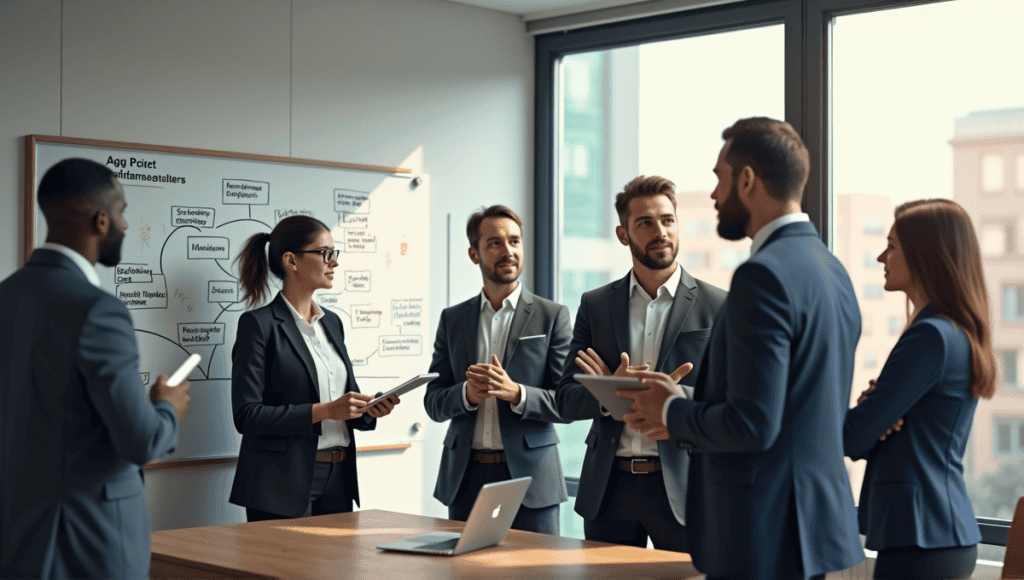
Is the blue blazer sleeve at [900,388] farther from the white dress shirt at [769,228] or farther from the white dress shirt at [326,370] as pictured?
the white dress shirt at [326,370]

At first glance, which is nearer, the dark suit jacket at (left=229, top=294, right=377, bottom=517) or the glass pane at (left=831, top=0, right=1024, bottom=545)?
the dark suit jacket at (left=229, top=294, right=377, bottom=517)

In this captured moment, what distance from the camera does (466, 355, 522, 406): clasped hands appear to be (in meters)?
3.77

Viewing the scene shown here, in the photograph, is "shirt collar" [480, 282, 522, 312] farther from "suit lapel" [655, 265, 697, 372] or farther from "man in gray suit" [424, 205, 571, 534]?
"suit lapel" [655, 265, 697, 372]

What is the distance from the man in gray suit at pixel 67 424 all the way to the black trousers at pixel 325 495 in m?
1.59

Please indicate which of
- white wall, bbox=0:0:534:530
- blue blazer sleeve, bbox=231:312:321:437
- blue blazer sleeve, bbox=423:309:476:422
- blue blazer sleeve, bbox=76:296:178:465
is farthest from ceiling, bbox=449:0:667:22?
blue blazer sleeve, bbox=76:296:178:465

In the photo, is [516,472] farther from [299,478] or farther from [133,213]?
[133,213]

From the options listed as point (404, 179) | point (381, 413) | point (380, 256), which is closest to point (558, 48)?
point (404, 179)

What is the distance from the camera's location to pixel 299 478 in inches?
154

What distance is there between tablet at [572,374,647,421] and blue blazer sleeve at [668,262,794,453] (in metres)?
0.32

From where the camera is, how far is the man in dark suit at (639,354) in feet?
11.2

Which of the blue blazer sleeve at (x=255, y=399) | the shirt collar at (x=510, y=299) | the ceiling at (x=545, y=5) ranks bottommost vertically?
the blue blazer sleeve at (x=255, y=399)

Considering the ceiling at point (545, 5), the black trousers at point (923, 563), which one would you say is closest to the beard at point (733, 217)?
the black trousers at point (923, 563)

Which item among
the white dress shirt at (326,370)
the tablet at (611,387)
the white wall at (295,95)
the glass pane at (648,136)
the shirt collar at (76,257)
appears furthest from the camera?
the glass pane at (648,136)

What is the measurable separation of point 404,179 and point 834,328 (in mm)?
3110
